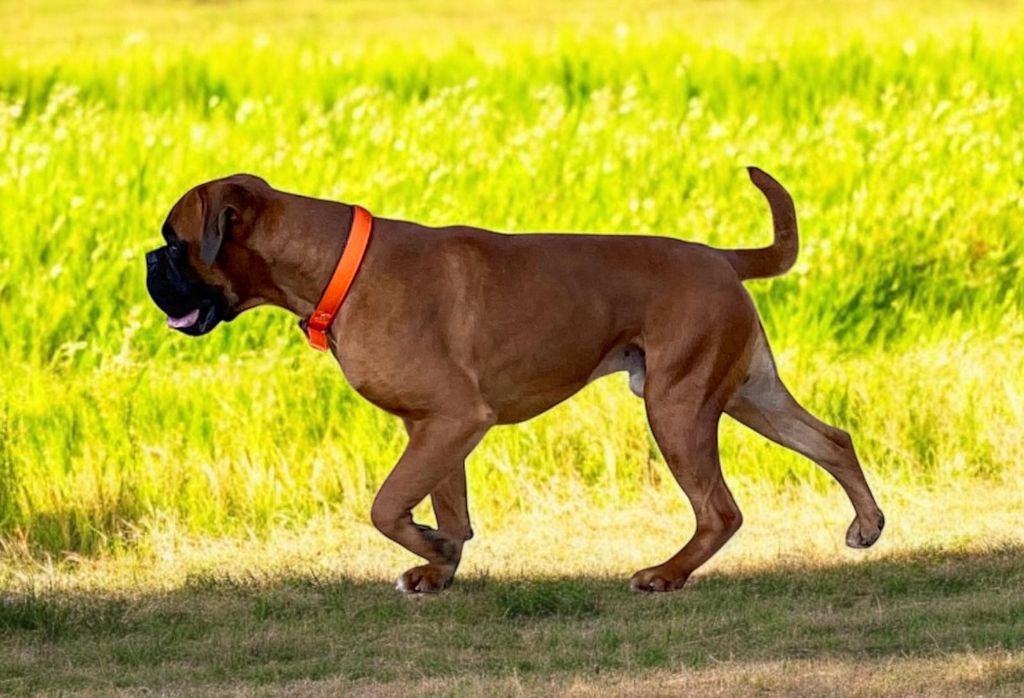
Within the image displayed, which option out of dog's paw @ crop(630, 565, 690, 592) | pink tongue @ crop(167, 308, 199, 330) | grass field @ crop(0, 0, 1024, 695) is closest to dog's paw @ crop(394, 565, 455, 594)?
grass field @ crop(0, 0, 1024, 695)

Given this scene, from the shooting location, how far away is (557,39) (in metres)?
17.1

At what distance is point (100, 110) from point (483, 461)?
6788mm

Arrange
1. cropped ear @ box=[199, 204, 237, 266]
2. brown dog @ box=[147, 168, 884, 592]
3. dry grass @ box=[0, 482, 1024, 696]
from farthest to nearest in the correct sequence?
brown dog @ box=[147, 168, 884, 592] < cropped ear @ box=[199, 204, 237, 266] < dry grass @ box=[0, 482, 1024, 696]

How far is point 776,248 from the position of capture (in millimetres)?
7891

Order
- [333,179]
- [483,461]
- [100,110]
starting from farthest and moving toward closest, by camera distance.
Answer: [100,110] < [333,179] < [483,461]

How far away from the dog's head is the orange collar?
24 centimetres

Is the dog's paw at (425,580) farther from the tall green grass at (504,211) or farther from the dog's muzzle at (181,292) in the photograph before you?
the tall green grass at (504,211)

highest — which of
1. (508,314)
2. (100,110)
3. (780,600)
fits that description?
(100,110)

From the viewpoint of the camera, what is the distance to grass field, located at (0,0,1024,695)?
700 cm

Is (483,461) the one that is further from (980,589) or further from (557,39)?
(557,39)

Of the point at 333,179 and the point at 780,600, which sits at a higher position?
the point at 333,179

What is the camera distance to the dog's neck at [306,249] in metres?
7.33

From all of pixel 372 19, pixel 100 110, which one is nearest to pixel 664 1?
pixel 372 19

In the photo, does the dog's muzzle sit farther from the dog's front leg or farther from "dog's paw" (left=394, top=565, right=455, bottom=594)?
"dog's paw" (left=394, top=565, right=455, bottom=594)
